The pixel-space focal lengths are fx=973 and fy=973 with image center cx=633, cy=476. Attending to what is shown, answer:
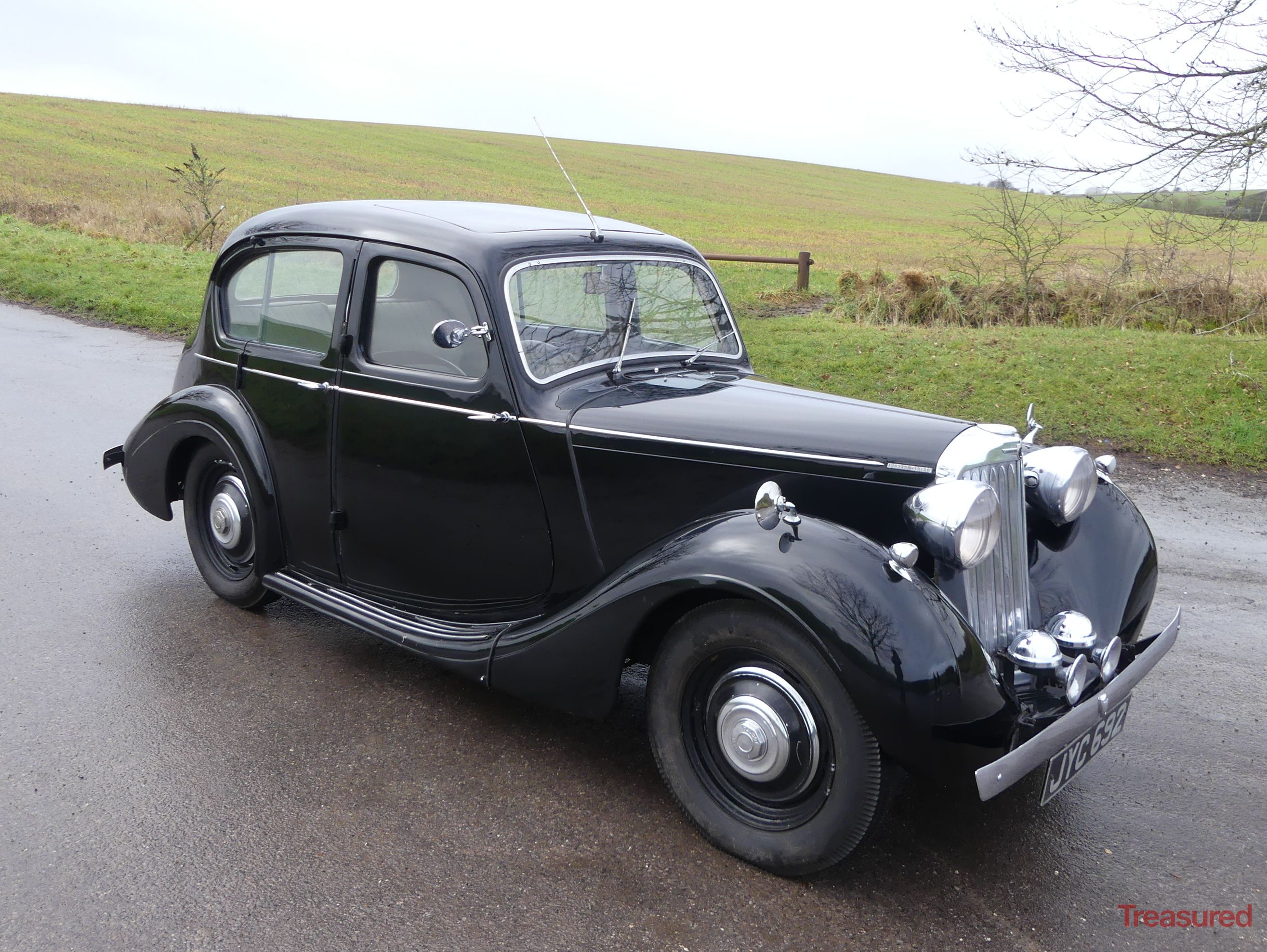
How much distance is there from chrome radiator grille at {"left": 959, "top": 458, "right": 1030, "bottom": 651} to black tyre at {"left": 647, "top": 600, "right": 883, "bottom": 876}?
0.58 metres

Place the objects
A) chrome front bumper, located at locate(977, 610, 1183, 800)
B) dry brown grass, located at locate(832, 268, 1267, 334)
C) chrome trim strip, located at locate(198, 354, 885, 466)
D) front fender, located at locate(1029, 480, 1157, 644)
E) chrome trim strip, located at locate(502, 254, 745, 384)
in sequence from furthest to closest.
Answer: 1. dry brown grass, located at locate(832, 268, 1267, 334)
2. chrome trim strip, located at locate(502, 254, 745, 384)
3. front fender, located at locate(1029, 480, 1157, 644)
4. chrome trim strip, located at locate(198, 354, 885, 466)
5. chrome front bumper, located at locate(977, 610, 1183, 800)

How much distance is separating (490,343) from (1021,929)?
7.97ft

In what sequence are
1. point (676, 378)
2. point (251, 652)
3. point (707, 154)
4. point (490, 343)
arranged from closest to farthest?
point (490, 343)
point (676, 378)
point (251, 652)
point (707, 154)

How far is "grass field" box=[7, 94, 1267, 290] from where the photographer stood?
25875mm

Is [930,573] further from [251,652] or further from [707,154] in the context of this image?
[707,154]

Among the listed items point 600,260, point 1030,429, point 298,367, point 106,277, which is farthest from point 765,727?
point 106,277

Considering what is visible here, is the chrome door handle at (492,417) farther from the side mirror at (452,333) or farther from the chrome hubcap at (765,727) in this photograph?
the chrome hubcap at (765,727)

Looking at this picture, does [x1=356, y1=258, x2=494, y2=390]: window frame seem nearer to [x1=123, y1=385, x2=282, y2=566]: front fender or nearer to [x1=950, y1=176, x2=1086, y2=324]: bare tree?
[x1=123, y1=385, x2=282, y2=566]: front fender

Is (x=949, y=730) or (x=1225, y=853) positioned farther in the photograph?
(x=1225, y=853)

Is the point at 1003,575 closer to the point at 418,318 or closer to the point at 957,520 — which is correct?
the point at 957,520

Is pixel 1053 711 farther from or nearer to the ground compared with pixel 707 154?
nearer to the ground

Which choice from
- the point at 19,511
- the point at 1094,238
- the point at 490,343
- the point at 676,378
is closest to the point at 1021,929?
the point at 676,378

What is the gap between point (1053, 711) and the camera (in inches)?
107

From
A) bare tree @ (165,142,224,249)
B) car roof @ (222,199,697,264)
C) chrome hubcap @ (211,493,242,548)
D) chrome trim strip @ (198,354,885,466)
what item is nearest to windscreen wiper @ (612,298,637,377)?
car roof @ (222,199,697,264)
